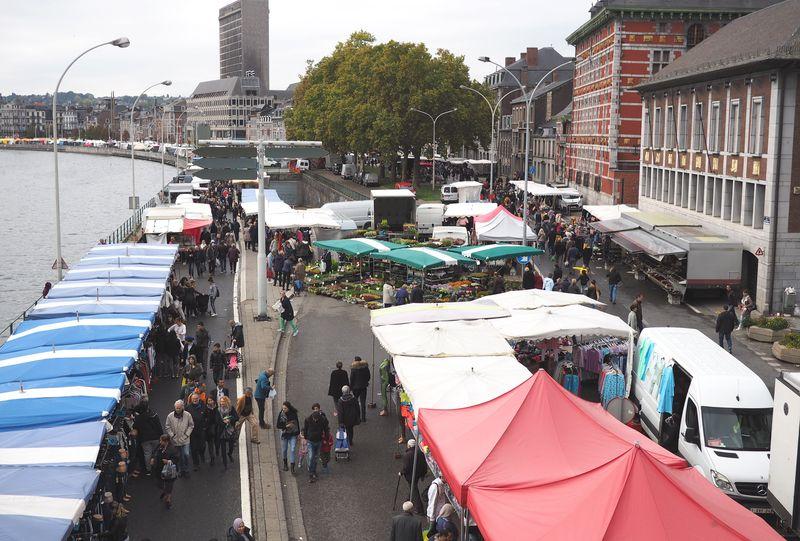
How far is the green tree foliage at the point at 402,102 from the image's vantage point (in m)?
79.1

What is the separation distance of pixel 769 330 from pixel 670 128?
1879 cm

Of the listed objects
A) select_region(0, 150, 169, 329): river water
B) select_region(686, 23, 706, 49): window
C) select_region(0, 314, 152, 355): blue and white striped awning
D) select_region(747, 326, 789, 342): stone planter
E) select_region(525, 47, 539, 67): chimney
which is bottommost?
select_region(0, 150, 169, 329): river water

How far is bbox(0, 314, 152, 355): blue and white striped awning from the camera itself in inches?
701

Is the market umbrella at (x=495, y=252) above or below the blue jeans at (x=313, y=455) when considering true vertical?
above

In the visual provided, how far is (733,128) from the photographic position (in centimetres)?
3609

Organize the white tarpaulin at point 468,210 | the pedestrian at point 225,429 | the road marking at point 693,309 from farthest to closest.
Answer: the white tarpaulin at point 468,210 → the road marking at point 693,309 → the pedestrian at point 225,429

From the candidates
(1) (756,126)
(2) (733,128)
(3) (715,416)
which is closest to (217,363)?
(3) (715,416)

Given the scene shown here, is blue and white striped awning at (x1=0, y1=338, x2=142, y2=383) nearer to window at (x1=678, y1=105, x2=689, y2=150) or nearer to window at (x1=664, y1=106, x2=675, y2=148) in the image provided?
window at (x1=678, y1=105, x2=689, y2=150)

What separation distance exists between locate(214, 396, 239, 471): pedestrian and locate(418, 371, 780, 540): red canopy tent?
4333 millimetres

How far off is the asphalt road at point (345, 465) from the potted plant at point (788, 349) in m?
11.3

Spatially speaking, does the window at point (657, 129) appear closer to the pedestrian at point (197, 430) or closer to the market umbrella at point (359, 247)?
the market umbrella at point (359, 247)

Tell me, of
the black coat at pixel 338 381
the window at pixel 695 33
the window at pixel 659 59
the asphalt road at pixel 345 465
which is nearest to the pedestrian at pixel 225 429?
the asphalt road at pixel 345 465

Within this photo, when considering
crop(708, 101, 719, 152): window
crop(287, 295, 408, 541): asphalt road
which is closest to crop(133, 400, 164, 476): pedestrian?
crop(287, 295, 408, 541): asphalt road

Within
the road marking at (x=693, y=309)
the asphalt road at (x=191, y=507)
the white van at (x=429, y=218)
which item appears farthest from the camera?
the white van at (x=429, y=218)
